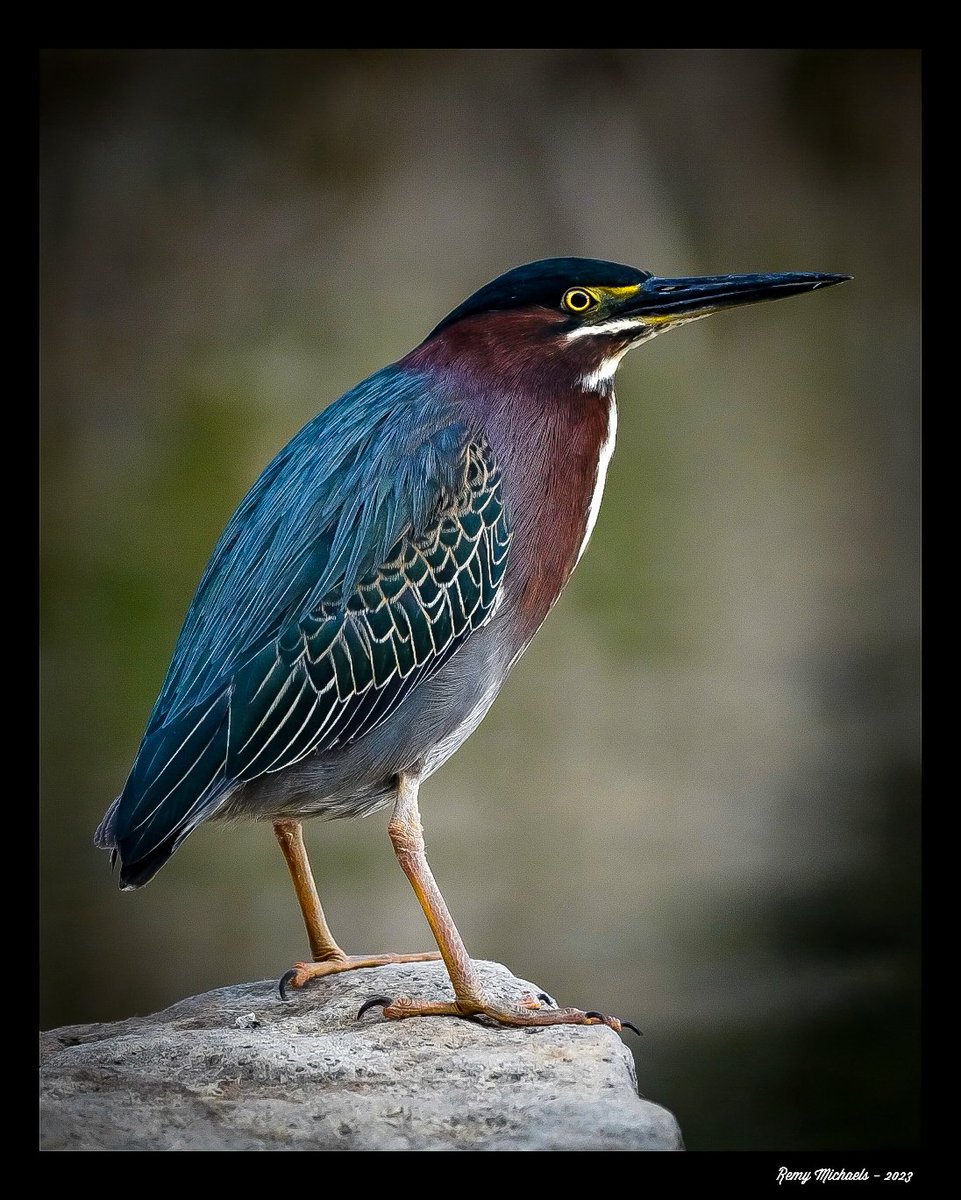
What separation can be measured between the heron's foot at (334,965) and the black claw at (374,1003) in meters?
0.23

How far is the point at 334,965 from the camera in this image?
3.15m

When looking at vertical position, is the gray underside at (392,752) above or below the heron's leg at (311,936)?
above

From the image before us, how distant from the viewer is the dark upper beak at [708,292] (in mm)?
2891

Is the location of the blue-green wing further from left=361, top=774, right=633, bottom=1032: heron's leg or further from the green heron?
left=361, top=774, right=633, bottom=1032: heron's leg

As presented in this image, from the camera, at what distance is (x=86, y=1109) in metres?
2.61

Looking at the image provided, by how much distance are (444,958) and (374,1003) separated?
0.68ft

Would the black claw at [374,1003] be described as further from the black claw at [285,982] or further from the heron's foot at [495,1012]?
the black claw at [285,982]

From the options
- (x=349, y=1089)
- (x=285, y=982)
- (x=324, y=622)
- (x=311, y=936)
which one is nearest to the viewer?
(x=349, y=1089)

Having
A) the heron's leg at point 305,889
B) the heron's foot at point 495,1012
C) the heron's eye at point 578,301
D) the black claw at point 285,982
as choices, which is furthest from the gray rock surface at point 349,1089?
the heron's eye at point 578,301

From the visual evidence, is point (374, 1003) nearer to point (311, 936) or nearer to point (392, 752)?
point (311, 936)

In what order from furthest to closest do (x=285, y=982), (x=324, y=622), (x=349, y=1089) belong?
(x=285, y=982)
(x=324, y=622)
(x=349, y=1089)

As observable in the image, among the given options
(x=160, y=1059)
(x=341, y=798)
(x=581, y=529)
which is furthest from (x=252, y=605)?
(x=160, y=1059)

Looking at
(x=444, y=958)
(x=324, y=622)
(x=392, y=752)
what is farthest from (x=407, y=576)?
(x=444, y=958)

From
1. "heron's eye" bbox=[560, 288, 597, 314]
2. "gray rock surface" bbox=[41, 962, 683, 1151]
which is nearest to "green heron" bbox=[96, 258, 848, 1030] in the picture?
"heron's eye" bbox=[560, 288, 597, 314]
